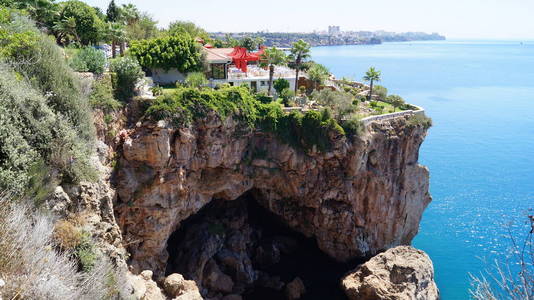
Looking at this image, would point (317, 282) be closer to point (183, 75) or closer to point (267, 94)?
point (267, 94)

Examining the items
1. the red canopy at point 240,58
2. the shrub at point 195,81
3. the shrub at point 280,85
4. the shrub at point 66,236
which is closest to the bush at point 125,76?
the shrub at point 195,81

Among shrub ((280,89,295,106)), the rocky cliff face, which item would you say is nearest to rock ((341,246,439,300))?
the rocky cliff face

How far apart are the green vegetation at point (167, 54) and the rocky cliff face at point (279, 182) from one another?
25.2ft

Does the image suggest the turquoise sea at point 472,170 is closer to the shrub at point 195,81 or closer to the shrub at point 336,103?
the shrub at point 336,103

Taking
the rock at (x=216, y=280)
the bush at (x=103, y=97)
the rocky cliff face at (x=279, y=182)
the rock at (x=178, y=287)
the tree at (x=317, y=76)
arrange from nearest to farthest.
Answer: the bush at (x=103, y=97), the rock at (x=178, y=287), the rocky cliff face at (x=279, y=182), the rock at (x=216, y=280), the tree at (x=317, y=76)

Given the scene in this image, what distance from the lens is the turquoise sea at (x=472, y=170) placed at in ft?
127

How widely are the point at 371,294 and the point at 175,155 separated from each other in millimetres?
16375

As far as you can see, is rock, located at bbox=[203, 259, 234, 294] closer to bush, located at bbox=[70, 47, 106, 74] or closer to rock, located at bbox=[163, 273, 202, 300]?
rock, located at bbox=[163, 273, 202, 300]

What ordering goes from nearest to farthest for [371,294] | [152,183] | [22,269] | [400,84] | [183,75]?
[22,269]
[152,183]
[371,294]
[183,75]
[400,84]

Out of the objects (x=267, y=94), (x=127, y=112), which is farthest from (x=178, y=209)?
(x=267, y=94)

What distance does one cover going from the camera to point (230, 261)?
105ft

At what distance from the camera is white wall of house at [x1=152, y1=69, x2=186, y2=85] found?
33.7 meters

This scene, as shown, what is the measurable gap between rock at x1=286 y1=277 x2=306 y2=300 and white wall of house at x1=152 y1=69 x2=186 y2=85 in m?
18.8

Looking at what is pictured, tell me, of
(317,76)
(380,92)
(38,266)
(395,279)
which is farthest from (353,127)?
(38,266)
